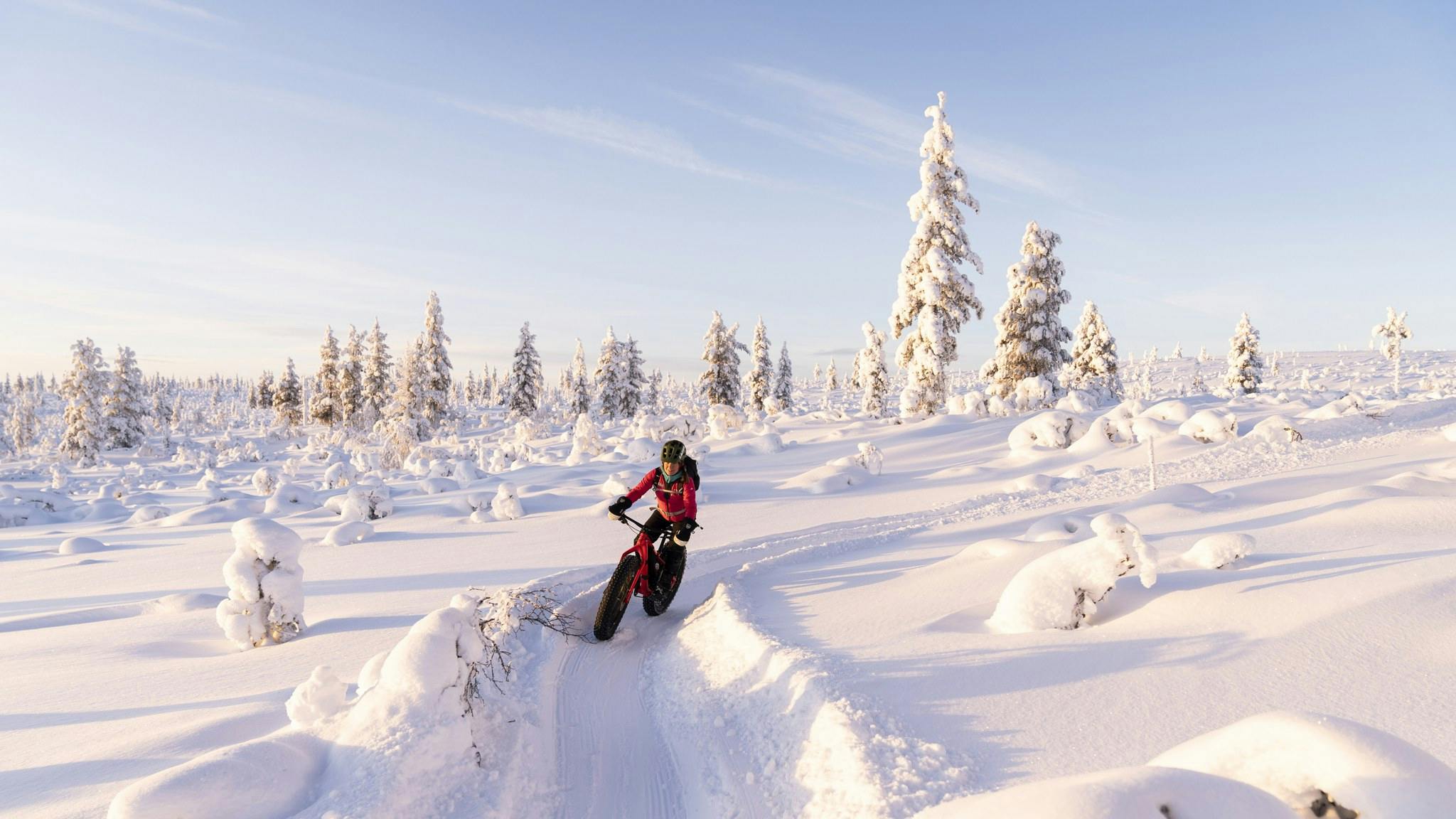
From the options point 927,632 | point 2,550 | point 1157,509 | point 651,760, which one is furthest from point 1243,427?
point 2,550

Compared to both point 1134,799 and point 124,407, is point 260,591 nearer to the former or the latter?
point 1134,799

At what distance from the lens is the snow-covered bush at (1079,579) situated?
4576 mm

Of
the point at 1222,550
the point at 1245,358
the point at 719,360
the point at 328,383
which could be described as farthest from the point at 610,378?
the point at 1222,550

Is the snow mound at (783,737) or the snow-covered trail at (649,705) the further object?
the snow-covered trail at (649,705)

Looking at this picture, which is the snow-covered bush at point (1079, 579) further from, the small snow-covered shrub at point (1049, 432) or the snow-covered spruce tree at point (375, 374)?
the snow-covered spruce tree at point (375, 374)

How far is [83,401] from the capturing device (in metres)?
40.8

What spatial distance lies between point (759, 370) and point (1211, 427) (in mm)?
42323

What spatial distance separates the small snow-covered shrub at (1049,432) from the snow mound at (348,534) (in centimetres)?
1456

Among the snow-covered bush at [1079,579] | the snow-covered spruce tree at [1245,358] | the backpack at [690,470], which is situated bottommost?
the snow-covered bush at [1079,579]

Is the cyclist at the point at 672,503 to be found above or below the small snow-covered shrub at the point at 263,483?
above

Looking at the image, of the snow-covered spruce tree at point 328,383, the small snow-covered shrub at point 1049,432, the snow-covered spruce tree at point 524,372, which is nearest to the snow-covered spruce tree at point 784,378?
the snow-covered spruce tree at point 524,372

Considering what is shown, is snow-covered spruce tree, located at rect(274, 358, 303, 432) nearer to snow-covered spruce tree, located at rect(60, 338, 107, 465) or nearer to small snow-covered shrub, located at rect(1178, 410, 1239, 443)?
snow-covered spruce tree, located at rect(60, 338, 107, 465)

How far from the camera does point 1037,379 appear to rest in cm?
2731

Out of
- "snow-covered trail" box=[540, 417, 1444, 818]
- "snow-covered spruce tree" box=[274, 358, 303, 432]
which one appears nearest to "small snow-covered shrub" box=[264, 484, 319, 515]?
"snow-covered trail" box=[540, 417, 1444, 818]
